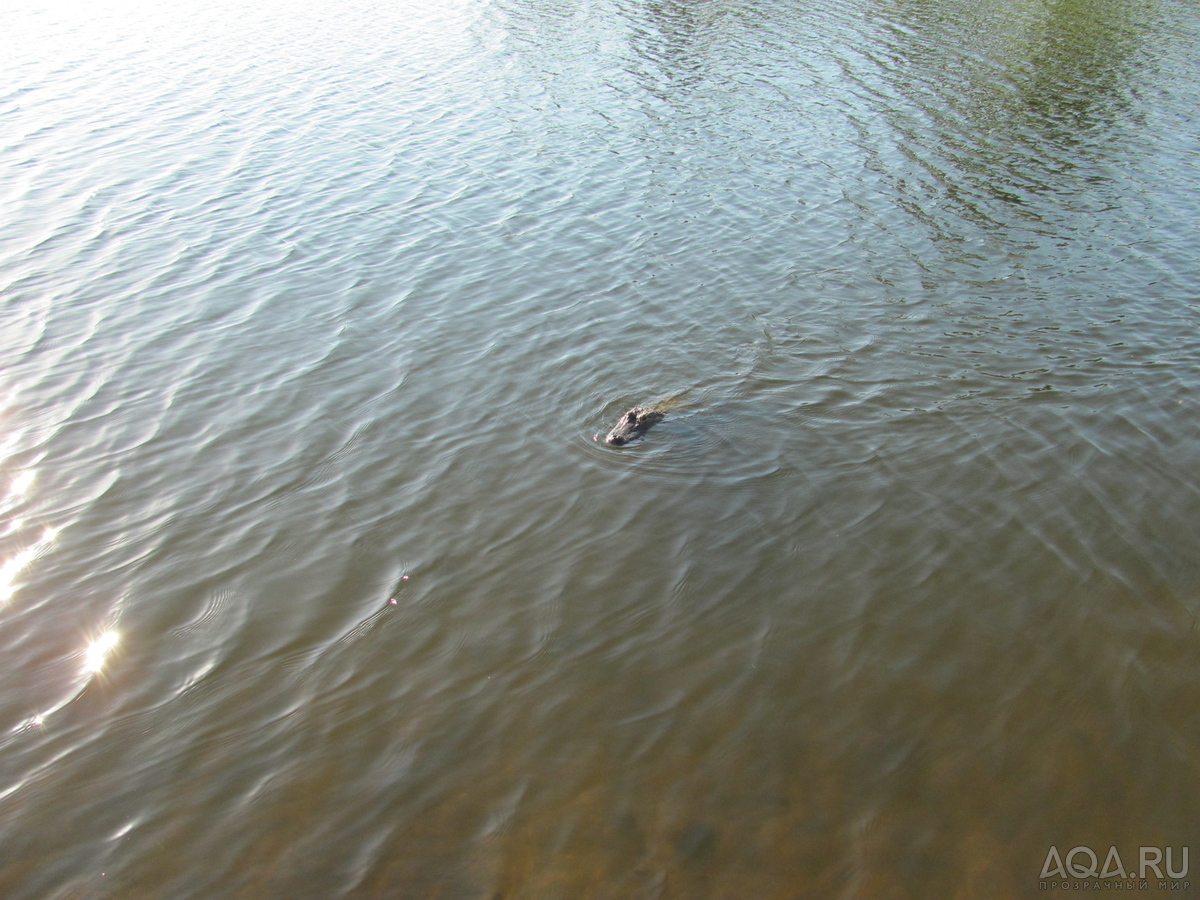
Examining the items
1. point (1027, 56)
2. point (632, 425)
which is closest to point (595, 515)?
point (632, 425)

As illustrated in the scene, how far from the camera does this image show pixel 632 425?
10922mm

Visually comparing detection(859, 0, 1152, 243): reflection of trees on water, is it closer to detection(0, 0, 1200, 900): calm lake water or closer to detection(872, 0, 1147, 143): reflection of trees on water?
detection(872, 0, 1147, 143): reflection of trees on water

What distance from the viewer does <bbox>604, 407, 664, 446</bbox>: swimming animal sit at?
10844 millimetres

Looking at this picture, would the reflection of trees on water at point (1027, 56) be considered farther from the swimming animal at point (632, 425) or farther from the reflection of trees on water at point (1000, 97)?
the swimming animal at point (632, 425)

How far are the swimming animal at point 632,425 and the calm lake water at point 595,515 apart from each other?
280mm

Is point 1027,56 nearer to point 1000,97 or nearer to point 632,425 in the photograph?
point 1000,97

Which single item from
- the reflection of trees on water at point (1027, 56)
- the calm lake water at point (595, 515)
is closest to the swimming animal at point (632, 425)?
the calm lake water at point (595, 515)

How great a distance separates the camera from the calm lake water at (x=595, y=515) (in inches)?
265

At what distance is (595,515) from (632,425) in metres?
1.59

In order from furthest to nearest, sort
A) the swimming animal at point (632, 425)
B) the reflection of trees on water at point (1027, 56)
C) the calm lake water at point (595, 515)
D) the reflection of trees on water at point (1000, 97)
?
the reflection of trees on water at point (1027, 56) < the reflection of trees on water at point (1000, 97) < the swimming animal at point (632, 425) < the calm lake water at point (595, 515)

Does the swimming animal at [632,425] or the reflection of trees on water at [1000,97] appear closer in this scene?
the swimming animal at [632,425]

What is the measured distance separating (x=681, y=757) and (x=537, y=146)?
16.9m

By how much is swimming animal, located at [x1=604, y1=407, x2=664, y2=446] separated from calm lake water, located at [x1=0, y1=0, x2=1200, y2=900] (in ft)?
0.92

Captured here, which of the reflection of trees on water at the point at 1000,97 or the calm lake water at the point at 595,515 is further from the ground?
the calm lake water at the point at 595,515
